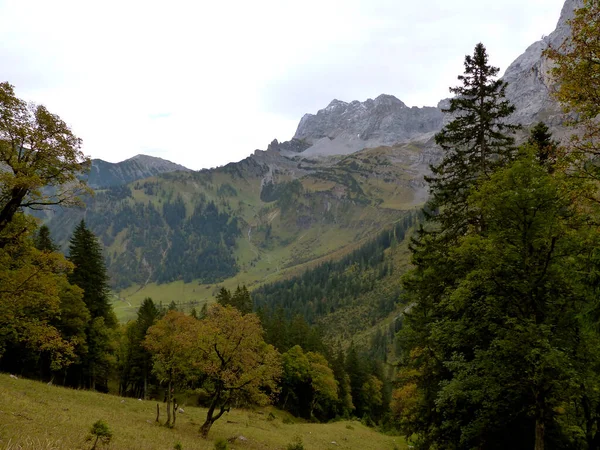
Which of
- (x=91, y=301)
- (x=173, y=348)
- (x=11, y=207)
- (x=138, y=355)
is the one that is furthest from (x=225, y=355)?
(x=138, y=355)

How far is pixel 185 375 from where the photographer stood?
110 feet

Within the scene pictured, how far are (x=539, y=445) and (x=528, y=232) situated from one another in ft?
28.2

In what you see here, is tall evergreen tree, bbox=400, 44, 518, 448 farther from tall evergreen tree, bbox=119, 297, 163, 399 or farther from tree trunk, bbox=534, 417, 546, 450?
tall evergreen tree, bbox=119, 297, 163, 399

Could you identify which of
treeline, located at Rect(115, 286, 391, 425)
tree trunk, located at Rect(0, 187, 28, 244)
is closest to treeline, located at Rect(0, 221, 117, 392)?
treeline, located at Rect(115, 286, 391, 425)

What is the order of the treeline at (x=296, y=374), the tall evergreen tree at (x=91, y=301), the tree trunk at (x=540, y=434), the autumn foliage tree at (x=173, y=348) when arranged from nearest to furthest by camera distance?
the tree trunk at (x=540, y=434) < the autumn foliage tree at (x=173, y=348) < the tall evergreen tree at (x=91, y=301) < the treeline at (x=296, y=374)

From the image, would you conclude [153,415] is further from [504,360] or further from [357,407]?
[357,407]

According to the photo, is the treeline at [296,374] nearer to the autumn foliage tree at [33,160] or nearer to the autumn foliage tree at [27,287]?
the autumn foliage tree at [27,287]

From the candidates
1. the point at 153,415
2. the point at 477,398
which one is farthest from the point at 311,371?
the point at 477,398

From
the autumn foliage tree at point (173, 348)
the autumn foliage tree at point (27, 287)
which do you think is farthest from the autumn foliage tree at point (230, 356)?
the autumn foliage tree at point (27, 287)

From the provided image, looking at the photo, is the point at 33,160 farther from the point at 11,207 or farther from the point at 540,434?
the point at 540,434

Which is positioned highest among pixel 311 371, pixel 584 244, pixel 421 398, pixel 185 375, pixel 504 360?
pixel 584 244

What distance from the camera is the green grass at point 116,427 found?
17.7 meters

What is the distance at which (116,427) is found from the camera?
25312 mm

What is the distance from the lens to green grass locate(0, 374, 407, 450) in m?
17.7
